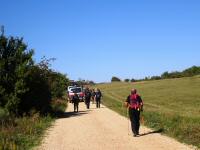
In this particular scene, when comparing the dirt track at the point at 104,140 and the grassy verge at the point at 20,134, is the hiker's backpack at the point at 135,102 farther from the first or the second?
the grassy verge at the point at 20,134

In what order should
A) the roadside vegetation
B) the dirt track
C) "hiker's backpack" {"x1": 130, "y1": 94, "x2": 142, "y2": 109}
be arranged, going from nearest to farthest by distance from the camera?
the dirt track < "hiker's backpack" {"x1": 130, "y1": 94, "x2": 142, "y2": 109} < the roadside vegetation

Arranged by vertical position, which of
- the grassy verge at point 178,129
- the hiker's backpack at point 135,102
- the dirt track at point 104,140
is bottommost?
the dirt track at point 104,140

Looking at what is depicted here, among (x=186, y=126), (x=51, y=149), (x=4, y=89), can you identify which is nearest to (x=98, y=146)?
(x=51, y=149)

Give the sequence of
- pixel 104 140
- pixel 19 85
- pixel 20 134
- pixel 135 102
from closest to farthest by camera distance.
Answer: pixel 104 140, pixel 135 102, pixel 20 134, pixel 19 85

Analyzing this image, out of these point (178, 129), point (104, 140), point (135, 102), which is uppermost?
point (135, 102)

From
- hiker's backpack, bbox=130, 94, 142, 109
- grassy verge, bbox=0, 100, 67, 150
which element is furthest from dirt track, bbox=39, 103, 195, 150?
hiker's backpack, bbox=130, 94, 142, 109

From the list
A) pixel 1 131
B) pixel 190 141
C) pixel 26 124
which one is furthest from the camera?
pixel 26 124

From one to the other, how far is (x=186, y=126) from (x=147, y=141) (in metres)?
3.58

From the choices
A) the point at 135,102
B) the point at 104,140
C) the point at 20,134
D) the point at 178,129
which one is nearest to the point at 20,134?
the point at 20,134

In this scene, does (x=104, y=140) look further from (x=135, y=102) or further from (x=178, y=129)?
(x=178, y=129)

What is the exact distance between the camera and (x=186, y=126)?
19734mm

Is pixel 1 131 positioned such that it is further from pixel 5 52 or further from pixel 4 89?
pixel 5 52

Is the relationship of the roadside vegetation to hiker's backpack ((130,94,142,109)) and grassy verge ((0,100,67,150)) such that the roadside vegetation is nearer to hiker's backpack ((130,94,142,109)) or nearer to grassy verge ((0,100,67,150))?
grassy verge ((0,100,67,150))

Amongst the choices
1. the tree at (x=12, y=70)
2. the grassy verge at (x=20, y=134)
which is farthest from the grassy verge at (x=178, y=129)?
the tree at (x=12, y=70)
